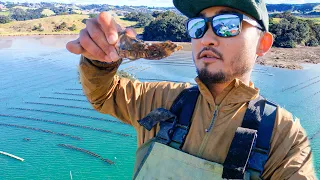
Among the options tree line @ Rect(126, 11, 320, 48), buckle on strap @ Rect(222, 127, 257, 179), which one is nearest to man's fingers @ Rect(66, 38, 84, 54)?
buckle on strap @ Rect(222, 127, 257, 179)

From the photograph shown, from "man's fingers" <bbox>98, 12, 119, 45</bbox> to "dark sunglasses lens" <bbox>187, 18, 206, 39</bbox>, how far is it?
42 cm

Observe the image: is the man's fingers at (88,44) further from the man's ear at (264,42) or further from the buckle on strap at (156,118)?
the man's ear at (264,42)

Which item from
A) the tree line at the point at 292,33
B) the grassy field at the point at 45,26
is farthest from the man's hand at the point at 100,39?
the grassy field at the point at 45,26

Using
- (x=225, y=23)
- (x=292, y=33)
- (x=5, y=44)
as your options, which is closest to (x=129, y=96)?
(x=225, y=23)

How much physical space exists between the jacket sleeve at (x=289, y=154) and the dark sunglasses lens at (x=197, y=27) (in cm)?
57

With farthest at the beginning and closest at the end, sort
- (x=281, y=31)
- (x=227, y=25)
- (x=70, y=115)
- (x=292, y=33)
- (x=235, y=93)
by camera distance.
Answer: (x=292, y=33), (x=281, y=31), (x=70, y=115), (x=235, y=93), (x=227, y=25)

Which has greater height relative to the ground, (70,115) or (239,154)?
(239,154)

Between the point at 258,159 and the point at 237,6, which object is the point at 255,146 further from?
the point at 237,6

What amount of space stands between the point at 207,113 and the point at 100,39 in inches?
27.5

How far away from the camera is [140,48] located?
1634 mm

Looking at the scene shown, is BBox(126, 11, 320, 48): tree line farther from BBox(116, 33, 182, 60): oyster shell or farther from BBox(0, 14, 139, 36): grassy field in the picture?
BBox(116, 33, 182, 60): oyster shell

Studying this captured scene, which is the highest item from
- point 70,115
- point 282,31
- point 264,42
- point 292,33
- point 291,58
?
point 264,42

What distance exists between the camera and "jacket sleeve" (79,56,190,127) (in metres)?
1.87

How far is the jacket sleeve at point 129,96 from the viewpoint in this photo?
187 centimetres
